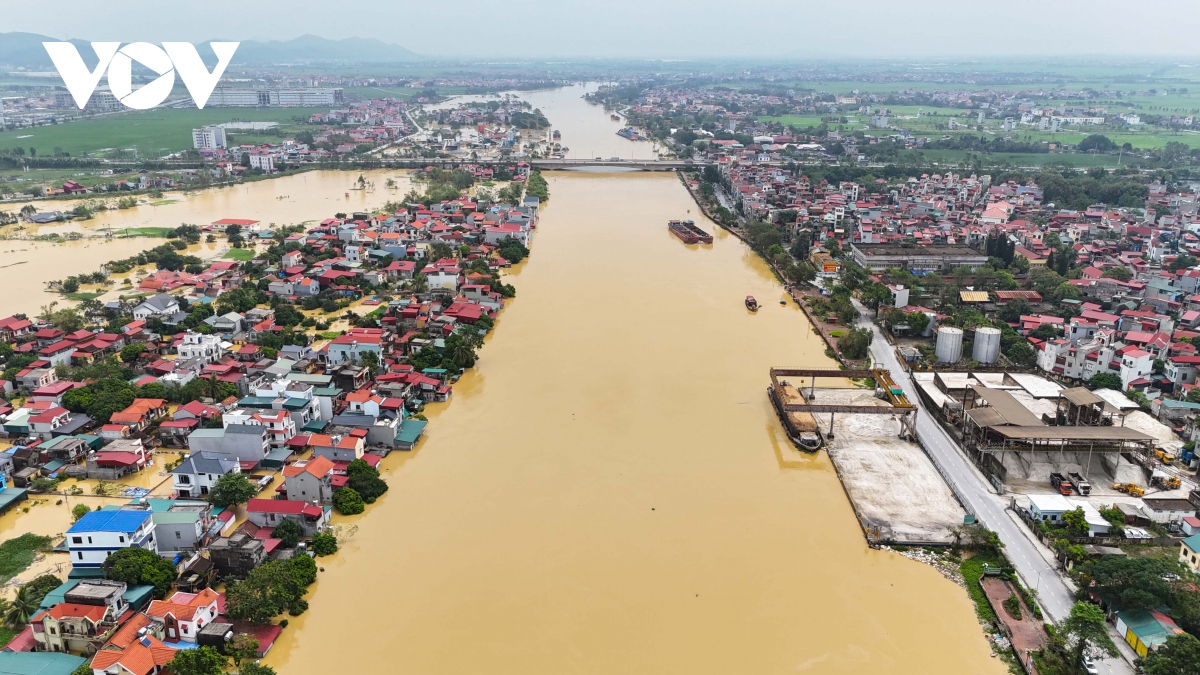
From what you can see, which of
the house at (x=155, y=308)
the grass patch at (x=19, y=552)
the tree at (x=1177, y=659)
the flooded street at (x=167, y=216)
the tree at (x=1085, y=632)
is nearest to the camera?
the tree at (x=1177, y=659)

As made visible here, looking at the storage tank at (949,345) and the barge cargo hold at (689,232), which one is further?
the barge cargo hold at (689,232)

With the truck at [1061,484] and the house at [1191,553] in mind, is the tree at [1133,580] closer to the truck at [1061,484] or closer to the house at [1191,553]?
the house at [1191,553]

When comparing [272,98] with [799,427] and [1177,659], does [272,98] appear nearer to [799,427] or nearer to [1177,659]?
[799,427]

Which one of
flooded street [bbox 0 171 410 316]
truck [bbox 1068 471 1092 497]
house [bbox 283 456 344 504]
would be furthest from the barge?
flooded street [bbox 0 171 410 316]

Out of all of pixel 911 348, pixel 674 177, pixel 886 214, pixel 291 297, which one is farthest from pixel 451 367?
pixel 674 177

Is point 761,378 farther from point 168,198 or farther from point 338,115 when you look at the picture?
point 338,115

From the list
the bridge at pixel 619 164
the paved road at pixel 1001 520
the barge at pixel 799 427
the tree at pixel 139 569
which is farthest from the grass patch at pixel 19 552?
the bridge at pixel 619 164
